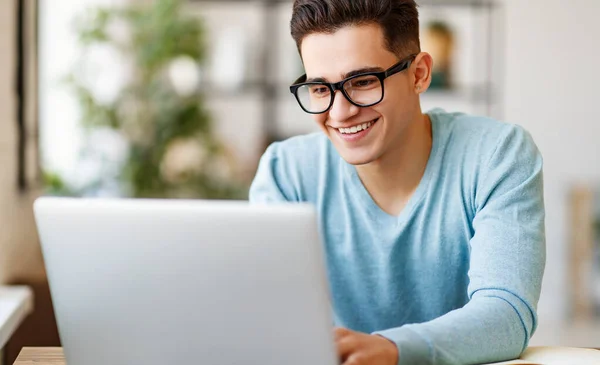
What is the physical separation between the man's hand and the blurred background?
60.9 inches

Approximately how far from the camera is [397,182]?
1.70 m

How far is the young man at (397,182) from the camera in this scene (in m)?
1.46

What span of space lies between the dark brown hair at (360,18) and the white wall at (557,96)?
12.7 ft

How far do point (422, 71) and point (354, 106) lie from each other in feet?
0.67

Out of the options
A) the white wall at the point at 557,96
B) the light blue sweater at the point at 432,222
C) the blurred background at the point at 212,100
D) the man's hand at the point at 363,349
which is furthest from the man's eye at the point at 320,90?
the white wall at the point at 557,96

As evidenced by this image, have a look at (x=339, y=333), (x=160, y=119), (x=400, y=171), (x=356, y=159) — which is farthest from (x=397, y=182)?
(x=160, y=119)

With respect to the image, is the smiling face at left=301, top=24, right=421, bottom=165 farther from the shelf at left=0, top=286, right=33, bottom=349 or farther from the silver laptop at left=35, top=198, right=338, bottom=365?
the shelf at left=0, top=286, right=33, bottom=349

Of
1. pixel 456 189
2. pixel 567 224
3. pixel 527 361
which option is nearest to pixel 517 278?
pixel 527 361

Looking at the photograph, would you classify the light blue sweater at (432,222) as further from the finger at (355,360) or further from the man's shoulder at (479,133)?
the finger at (355,360)

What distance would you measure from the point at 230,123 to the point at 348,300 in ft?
11.5

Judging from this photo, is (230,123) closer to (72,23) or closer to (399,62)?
(72,23)

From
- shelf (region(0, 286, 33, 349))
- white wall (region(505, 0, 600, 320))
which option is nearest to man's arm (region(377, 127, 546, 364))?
shelf (region(0, 286, 33, 349))

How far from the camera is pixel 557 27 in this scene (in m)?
5.36

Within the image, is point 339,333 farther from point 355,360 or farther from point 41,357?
point 41,357
